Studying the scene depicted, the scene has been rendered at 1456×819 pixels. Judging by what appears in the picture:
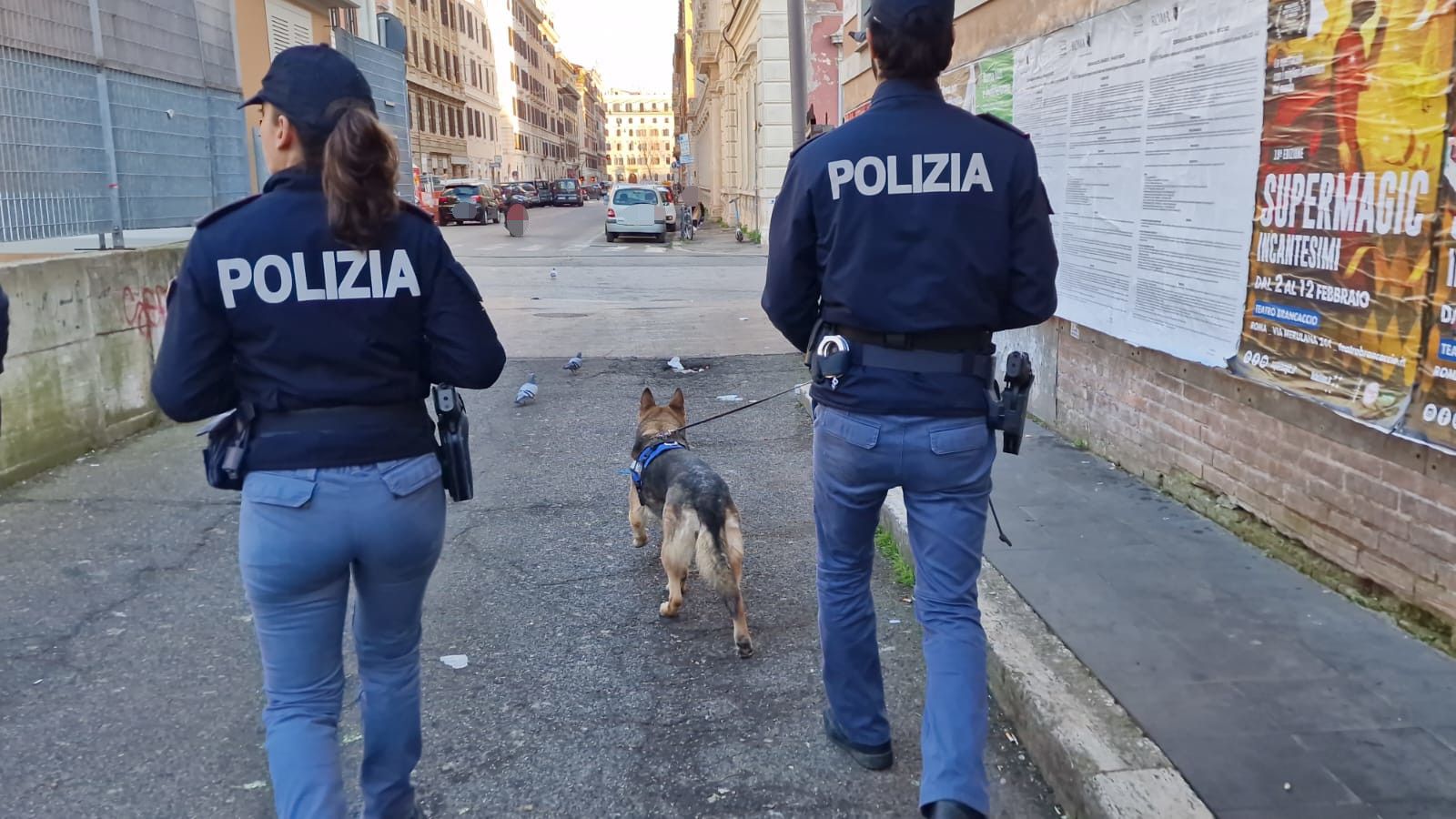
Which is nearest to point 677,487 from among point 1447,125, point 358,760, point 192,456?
point 358,760

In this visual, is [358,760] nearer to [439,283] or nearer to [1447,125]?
[439,283]

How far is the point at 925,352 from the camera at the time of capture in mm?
2676

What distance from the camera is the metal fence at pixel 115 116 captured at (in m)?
6.79

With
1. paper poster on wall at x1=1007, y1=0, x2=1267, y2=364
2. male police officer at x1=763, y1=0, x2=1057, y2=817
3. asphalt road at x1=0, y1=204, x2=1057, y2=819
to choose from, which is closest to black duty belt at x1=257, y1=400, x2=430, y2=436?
male police officer at x1=763, y1=0, x2=1057, y2=817

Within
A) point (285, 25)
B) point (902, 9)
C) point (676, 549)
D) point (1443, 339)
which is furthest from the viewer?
point (285, 25)

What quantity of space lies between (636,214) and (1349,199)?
26.5 m

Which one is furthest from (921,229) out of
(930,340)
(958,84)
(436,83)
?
(436,83)

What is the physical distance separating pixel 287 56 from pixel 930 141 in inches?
59.7

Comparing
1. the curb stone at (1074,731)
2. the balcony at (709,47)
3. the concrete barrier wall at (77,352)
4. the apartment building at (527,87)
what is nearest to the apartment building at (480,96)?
the apartment building at (527,87)

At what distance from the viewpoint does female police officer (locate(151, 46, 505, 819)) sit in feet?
7.16

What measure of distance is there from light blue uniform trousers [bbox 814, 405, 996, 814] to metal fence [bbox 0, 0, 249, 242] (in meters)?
6.52

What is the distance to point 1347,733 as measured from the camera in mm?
2996

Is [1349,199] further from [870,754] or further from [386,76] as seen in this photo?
[386,76]

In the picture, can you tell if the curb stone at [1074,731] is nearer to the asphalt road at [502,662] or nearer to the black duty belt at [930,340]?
the asphalt road at [502,662]
